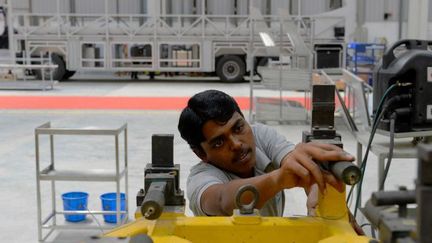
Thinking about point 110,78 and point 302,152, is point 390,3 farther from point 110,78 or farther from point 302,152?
point 302,152

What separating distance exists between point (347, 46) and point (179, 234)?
1365 cm

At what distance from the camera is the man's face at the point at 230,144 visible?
1.78 m

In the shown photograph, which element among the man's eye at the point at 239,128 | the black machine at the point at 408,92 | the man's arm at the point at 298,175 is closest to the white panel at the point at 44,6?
the black machine at the point at 408,92

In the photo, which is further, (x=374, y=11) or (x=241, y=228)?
(x=374, y=11)

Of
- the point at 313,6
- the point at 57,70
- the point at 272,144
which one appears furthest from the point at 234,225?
the point at 313,6

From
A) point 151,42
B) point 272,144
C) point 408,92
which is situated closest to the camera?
point 272,144

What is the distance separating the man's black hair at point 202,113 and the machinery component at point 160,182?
465 mm

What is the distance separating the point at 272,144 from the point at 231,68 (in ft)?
45.0

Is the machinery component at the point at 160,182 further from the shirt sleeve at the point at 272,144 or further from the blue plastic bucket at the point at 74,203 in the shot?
the blue plastic bucket at the point at 74,203

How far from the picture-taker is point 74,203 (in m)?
4.45

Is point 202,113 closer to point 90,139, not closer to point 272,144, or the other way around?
point 272,144

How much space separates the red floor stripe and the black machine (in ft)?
25.6

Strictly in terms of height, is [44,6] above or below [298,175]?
above

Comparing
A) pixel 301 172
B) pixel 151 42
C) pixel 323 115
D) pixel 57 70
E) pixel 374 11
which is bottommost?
pixel 57 70
